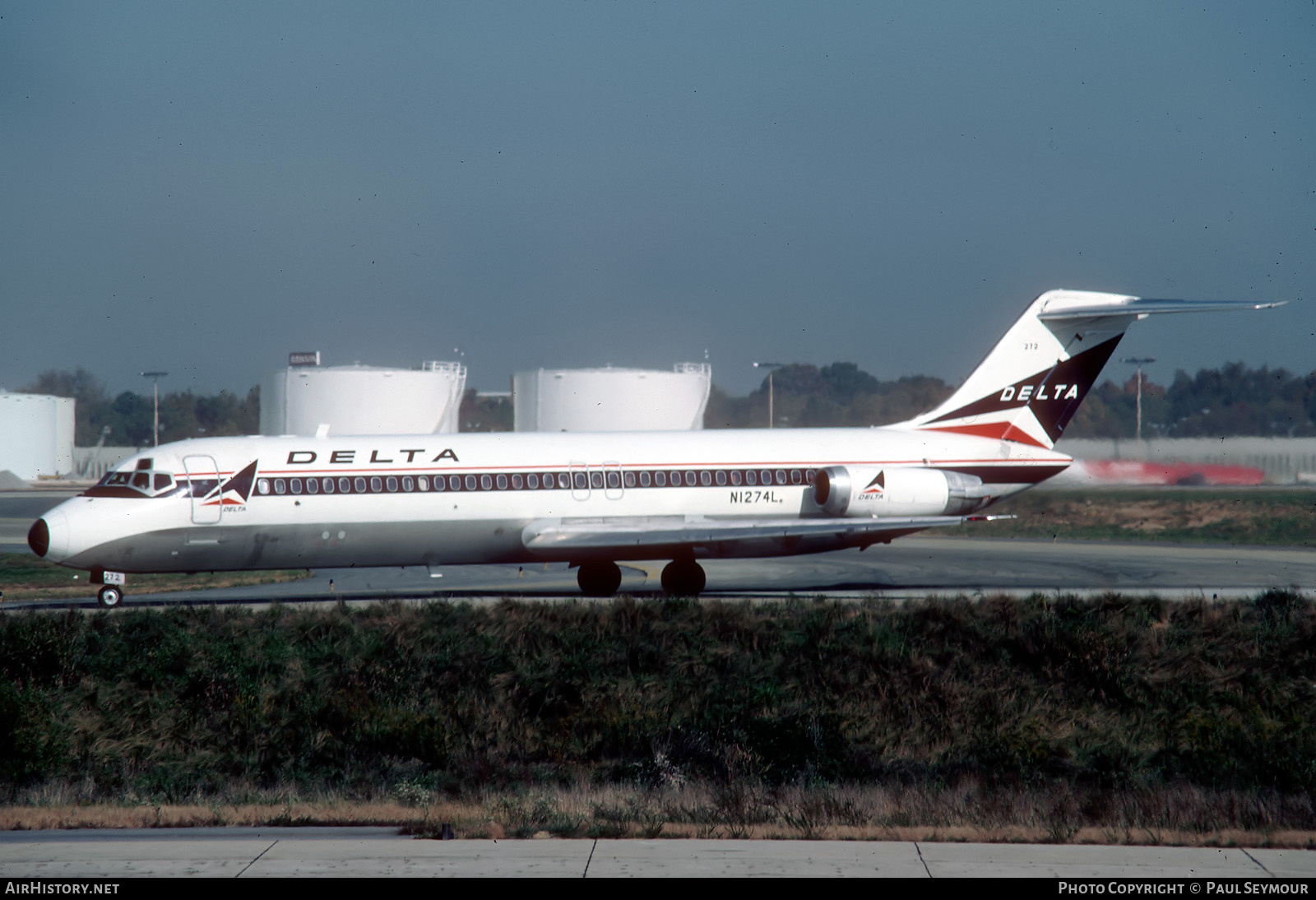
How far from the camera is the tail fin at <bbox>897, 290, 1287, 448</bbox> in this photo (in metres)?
32.5

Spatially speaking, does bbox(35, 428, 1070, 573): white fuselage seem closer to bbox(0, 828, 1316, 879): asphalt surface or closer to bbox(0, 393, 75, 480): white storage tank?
bbox(0, 828, 1316, 879): asphalt surface

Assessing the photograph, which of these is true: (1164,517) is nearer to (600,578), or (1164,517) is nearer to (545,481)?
(600,578)

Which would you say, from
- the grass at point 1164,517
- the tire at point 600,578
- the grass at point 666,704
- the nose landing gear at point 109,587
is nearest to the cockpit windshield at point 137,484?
the nose landing gear at point 109,587

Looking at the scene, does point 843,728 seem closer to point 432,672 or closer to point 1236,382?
point 432,672

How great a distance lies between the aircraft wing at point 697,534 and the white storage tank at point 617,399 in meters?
41.7

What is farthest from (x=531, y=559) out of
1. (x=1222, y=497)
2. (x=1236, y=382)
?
(x=1236, y=382)

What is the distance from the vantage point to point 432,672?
2245 centimetres

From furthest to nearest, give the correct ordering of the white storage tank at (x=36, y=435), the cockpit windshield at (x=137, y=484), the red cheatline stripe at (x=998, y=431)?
the white storage tank at (x=36, y=435) → the red cheatline stripe at (x=998, y=431) → the cockpit windshield at (x=137, y=484)

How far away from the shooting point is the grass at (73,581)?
33438 millimetres

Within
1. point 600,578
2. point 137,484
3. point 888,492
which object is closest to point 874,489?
point 888,492

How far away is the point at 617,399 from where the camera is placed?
239 ft

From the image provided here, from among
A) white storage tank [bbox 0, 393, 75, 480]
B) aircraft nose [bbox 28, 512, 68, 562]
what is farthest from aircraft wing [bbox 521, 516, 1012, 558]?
white storage tank [bbox 0, 393, 75, 480]

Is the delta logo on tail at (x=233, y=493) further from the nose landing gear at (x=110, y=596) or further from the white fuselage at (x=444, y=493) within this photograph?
the nose landing gear at (x=110, y=596)

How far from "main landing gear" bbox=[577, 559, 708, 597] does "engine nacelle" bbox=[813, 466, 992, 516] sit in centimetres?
345
